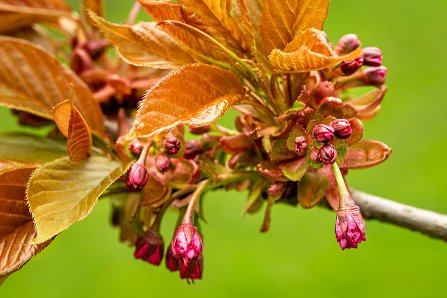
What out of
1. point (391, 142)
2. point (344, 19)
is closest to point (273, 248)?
point (391, 142)

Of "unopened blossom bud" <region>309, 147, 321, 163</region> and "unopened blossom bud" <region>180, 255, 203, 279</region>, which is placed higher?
"unopened blossom bud" <region>309, 147, 321, 163</region>

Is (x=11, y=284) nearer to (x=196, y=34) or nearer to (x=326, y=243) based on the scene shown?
(x=326, y=243)

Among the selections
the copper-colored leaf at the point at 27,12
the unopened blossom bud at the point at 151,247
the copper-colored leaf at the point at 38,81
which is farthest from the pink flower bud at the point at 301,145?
the copper-colored leaf at the point at 27,12

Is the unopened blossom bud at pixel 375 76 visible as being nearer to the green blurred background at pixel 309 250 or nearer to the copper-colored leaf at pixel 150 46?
the copper-colored leaf at pixel 150 46

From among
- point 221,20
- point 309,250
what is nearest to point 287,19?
point 221,20

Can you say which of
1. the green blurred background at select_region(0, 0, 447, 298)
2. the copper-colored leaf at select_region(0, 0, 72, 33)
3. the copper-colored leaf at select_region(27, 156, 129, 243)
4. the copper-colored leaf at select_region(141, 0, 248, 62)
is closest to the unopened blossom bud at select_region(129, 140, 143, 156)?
the copper-colored leaf at select_region(27, 156, 129, 243)

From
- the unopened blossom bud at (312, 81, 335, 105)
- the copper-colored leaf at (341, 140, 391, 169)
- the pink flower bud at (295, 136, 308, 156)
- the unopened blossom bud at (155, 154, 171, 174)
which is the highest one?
the unopened blossom bud at (312, 81, 335, 105)

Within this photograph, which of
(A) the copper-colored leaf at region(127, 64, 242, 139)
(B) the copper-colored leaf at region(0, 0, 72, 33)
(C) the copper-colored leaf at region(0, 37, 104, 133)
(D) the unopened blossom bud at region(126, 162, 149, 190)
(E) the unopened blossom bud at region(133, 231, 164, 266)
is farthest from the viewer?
(B) the copper-colored leaf at region(0, 0, 72, 33)

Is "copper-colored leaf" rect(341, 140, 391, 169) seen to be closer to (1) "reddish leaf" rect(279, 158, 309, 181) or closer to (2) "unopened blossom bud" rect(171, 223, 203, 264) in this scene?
(1) "reddish leaf" rect(279, 158, 309, 181)
